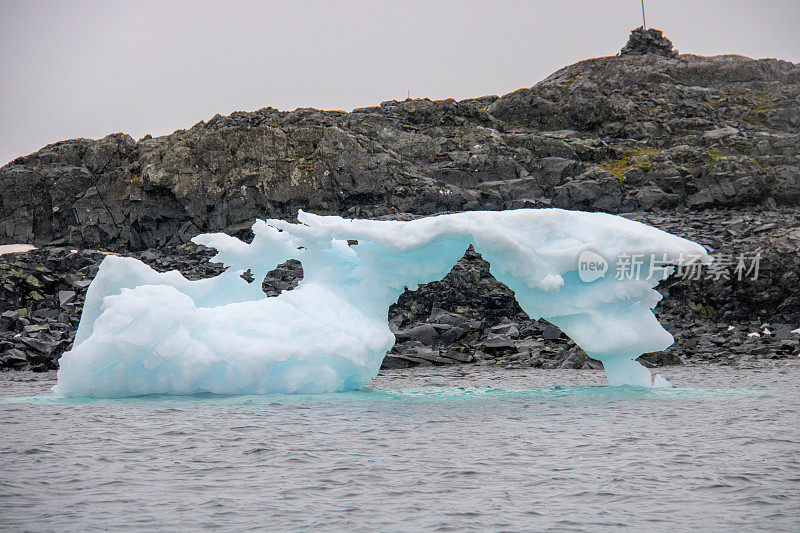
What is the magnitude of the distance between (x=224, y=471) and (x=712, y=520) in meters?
4.67

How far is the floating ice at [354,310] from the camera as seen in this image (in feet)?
40.3

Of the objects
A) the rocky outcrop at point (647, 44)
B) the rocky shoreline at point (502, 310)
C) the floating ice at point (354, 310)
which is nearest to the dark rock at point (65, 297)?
the rocky shoreline at point (502, 310)

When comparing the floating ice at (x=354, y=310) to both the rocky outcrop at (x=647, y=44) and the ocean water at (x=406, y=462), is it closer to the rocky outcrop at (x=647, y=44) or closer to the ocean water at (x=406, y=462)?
the ocean water at (x=406, y=462)

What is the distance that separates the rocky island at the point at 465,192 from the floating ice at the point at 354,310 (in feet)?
22.9

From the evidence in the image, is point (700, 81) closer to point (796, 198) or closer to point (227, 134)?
point (796, 198)

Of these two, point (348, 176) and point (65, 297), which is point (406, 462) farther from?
point (348, 176)

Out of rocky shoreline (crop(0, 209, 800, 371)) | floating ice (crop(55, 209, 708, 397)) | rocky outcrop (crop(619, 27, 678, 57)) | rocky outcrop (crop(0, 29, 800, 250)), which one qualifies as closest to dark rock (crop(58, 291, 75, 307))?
rocky shoreline (crop(0, 209, 800, 371))

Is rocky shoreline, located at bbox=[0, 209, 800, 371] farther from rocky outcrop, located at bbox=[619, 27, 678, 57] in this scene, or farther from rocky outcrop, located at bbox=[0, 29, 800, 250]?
rocky outcrop, located at bbox=[619, 27, 678, 57]

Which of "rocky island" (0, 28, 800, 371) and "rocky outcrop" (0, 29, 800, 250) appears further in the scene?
"rocky outcrop" (0, 29, 800, 250)

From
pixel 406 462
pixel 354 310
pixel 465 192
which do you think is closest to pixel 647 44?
pixel 465 192

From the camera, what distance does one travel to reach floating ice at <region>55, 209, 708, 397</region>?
1228 cm

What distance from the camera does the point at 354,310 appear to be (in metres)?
13.9

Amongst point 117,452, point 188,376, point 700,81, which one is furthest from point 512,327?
point 700,81

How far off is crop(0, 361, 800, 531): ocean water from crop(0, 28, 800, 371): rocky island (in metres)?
8.72
